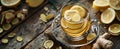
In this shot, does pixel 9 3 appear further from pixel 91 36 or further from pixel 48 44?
pixel 91 36

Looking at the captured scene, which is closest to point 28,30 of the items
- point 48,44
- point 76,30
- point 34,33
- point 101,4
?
point 34,33

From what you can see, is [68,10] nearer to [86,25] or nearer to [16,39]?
[86,25]

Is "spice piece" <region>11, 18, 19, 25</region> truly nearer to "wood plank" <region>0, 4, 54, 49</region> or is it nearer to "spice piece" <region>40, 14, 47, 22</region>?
"wood plank" <region>0, 4, 54, 49</region>

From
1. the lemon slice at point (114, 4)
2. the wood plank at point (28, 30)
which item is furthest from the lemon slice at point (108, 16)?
the wood plank at point (28, 30)

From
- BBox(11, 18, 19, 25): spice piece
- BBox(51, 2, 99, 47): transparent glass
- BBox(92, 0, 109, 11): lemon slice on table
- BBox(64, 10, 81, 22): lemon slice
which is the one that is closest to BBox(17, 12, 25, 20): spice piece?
BBox(11, 18, 19, 25): spice piece

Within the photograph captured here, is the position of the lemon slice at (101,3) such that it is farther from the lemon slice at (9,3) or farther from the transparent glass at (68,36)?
the lemon slice at (9,3)

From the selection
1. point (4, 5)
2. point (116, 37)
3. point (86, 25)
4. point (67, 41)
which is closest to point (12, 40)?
point (4, 5)
